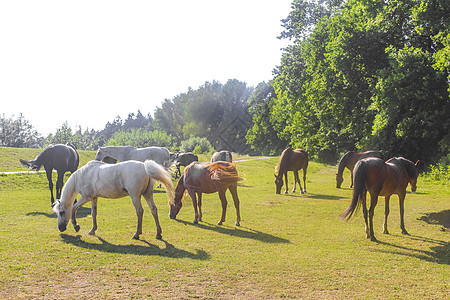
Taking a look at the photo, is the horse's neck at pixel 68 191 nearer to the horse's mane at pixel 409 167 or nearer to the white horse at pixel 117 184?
the white horse at pixel 117 184

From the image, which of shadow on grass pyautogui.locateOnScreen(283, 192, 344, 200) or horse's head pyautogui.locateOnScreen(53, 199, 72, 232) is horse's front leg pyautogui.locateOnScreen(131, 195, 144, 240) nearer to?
horse's head pyautogui.locateOnScreen(53, 199, 72, 232)

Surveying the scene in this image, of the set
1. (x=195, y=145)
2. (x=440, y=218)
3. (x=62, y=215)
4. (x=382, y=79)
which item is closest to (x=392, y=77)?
(x=382, y=79)

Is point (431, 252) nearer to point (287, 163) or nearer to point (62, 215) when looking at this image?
point (62, 215)

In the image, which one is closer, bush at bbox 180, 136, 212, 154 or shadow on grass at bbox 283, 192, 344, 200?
shadow on grass at bbox 283, 192, 344, 200

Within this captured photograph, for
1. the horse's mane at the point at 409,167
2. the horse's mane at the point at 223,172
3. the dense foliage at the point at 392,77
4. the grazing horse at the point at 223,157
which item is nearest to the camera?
the horse's mane at the point at 223,172

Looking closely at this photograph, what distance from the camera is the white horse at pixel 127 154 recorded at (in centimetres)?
1945

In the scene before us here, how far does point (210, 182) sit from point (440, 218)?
8.26m

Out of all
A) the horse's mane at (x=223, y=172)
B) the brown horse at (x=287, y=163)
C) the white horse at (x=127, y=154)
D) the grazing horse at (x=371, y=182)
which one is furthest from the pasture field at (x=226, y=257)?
the white horse at (x=127, y=154)

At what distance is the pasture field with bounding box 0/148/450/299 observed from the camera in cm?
616

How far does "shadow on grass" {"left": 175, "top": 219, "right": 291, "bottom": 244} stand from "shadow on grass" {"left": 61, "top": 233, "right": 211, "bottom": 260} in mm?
1969

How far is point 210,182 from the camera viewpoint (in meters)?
11.4

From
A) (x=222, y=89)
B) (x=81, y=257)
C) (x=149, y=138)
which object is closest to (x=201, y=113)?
(x=222, y=89)

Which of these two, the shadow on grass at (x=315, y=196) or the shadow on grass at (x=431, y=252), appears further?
the shadow on grass at (x=315, y=196)

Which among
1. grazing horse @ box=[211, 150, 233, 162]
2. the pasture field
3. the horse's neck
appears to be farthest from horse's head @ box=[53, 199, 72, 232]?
grazing horse @ box=[211, 150, 233, 162]
